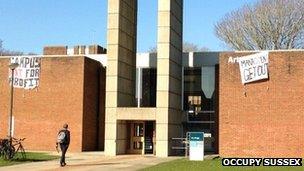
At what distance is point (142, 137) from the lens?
34.7 metres

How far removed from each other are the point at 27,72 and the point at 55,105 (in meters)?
2.93

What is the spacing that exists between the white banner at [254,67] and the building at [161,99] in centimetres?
30

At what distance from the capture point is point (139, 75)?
38250 millimetres

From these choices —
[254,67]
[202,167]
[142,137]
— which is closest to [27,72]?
[142,137]

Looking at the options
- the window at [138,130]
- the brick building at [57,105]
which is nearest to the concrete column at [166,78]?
the window at [138,130]

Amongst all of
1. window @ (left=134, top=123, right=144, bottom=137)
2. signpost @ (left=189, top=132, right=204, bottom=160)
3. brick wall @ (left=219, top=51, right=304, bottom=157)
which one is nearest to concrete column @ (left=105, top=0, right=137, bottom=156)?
window @ (left=134, top=123, right=144, bottom=137)

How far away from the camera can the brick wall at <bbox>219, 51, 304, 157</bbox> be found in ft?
106

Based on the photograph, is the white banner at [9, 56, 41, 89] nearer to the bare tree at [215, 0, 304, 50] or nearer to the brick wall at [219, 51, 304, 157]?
the brick wall at [219, 51, 304, 157]

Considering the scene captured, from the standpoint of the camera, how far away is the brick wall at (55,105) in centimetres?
3653

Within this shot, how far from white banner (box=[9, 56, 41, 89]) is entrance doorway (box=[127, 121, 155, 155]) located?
718 centimetres

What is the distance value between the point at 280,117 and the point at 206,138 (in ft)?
21.8

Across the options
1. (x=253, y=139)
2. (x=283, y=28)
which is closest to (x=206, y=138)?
(x=253, y=139)

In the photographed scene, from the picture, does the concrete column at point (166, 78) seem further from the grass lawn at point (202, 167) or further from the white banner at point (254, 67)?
the grass lawn at point (202, 167)

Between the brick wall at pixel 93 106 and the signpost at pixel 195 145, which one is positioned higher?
the brick wall at pixel 93 106
